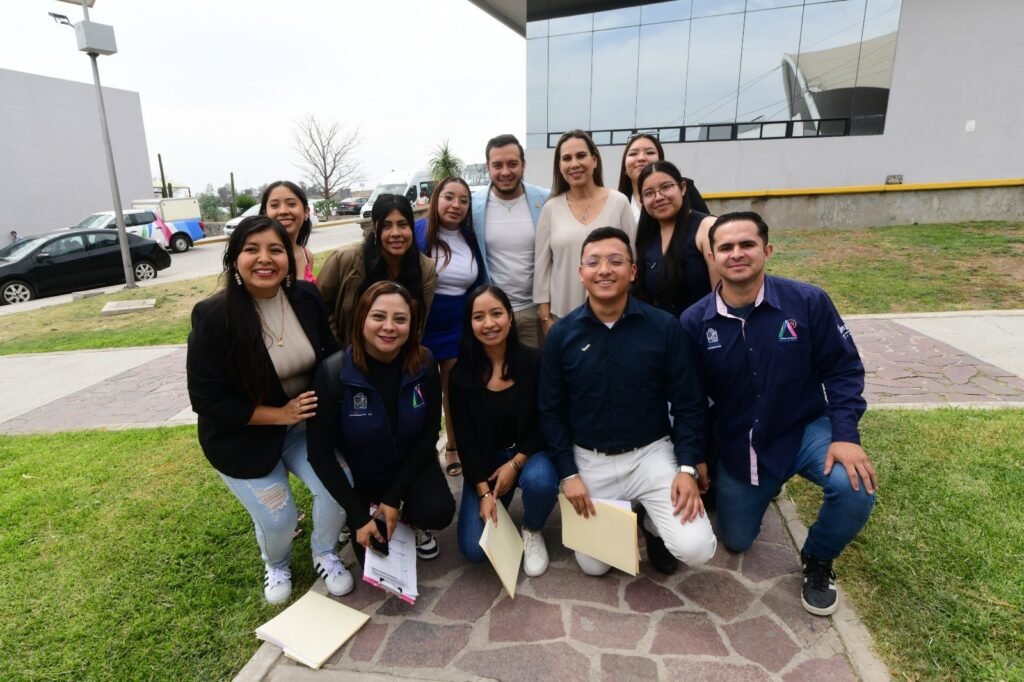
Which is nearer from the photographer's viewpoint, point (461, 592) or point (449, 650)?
point (449, 650)

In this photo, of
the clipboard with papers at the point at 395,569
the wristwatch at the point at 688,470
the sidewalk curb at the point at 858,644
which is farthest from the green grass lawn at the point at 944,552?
the clipboard with papers at the point at 395,569

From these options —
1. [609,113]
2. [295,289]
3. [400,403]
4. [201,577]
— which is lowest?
[201,577]

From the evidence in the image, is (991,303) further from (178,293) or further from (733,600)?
(178,293)

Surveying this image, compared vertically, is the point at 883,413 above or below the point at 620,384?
below

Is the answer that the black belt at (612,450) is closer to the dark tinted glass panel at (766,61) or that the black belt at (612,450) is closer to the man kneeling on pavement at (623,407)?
the man kneeling on pavement at (623,407)

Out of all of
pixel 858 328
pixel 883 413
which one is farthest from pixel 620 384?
pixel 858 328

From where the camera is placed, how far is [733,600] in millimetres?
2516

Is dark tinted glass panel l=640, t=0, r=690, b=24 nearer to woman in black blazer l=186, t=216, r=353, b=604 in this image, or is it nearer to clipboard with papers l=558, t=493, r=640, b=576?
woman in black blazer l=186, t=216, r=353, b=604

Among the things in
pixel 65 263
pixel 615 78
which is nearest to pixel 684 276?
pixel 615 78

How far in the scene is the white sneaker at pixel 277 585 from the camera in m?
2.69

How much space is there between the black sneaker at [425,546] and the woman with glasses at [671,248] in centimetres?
176

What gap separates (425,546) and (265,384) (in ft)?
3.88

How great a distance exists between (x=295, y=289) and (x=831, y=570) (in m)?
2.80

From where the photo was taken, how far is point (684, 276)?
9.99ft
